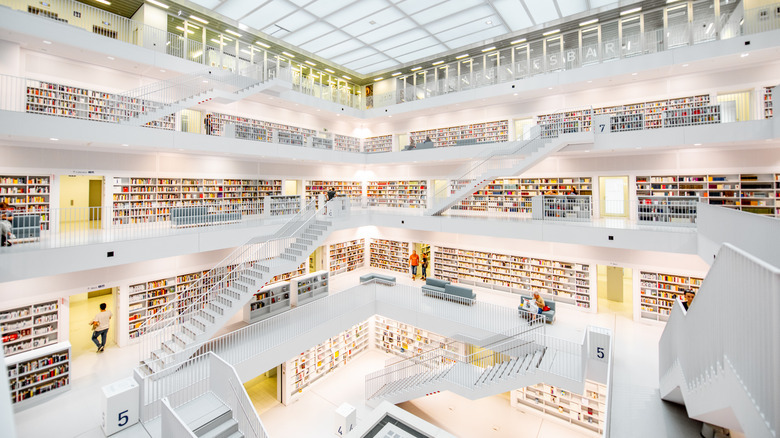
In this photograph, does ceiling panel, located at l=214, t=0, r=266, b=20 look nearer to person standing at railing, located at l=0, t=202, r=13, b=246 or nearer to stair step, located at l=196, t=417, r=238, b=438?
person standing at railing, located at l=0, t=202, r=13, b=246

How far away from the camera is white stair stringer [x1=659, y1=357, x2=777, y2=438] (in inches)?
85.6

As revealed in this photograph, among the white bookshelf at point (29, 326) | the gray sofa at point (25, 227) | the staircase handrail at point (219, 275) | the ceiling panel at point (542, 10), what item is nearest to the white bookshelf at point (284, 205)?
the staircase handrail at point (219, 275)

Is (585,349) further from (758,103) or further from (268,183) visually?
Answer: (268,183)

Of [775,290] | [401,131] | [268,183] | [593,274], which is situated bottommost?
[593,274]

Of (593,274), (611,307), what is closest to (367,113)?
(593,274)

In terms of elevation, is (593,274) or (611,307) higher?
(593,274)

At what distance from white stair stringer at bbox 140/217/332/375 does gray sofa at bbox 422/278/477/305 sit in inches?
174

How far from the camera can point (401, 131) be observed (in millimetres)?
18453

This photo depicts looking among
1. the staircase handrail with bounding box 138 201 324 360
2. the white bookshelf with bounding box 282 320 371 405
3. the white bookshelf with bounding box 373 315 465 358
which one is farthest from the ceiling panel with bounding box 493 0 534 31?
the white bookshelf with bounding box 282 320 371 405

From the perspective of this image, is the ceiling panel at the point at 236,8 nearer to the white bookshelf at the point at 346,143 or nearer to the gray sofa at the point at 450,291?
the white bookshelf at the point at 346,143

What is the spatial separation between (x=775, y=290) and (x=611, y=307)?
38.3 ft

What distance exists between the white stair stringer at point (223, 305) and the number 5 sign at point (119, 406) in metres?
0.80

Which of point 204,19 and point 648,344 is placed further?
point 204,19

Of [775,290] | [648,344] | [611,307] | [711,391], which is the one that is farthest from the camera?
[611,307]
